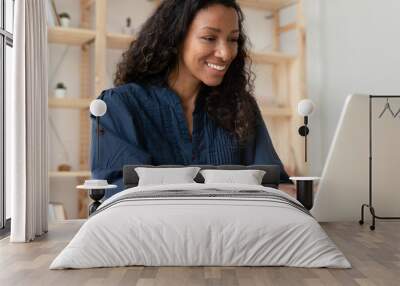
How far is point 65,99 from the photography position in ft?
18.0

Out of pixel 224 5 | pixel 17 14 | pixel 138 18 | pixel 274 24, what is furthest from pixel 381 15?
pixel 17 14

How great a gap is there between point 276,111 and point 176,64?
1763 millimetres

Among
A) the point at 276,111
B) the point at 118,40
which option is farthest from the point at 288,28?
the point at 118,40

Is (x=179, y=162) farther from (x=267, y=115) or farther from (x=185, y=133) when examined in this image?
(x=267, y=115)

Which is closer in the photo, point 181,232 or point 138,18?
point 181,232

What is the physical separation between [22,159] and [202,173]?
1384 millimetres

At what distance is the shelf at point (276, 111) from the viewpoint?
248 inches

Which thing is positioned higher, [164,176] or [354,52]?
[354,52]

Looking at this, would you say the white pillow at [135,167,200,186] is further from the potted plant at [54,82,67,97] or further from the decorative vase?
the decorative vase

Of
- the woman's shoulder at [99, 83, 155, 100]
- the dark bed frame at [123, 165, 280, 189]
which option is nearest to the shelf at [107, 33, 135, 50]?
the woman's shoulder at [99, 83, 155, 100]

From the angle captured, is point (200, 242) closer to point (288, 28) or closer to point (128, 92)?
point (128, 92)

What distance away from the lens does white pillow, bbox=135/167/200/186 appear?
437 cm

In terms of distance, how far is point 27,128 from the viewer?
4.23 metres

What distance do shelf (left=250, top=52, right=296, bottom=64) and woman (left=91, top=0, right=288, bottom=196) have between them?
1.25 metres
